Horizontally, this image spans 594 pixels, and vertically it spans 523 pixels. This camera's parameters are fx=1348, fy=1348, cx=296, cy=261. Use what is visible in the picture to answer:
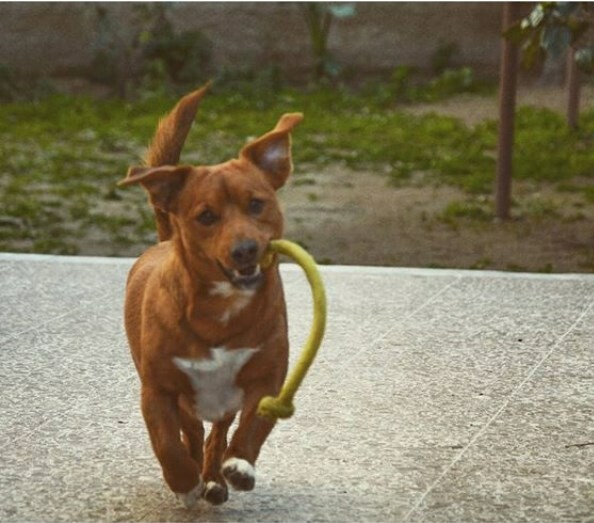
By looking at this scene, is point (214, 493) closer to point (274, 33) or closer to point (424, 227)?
point (424, 227)

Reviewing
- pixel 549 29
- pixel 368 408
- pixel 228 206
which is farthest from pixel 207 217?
pixel 549 29

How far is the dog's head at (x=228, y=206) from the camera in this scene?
9.29ft

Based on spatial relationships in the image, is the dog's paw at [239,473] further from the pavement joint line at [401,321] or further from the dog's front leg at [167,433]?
the pavement joint line at [401,321]

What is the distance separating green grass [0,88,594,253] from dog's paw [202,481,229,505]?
414 centimetres

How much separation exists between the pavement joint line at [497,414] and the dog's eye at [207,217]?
915 mm

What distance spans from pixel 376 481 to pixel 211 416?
65 cm

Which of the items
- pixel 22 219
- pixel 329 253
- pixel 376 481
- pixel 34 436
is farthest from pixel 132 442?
pixel 22 219

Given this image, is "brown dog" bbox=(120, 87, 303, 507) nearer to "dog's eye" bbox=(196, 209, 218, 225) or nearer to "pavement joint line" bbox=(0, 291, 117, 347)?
"dog's eye" bbox=(196, 209, 218, 225)

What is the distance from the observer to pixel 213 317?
301 centimetres

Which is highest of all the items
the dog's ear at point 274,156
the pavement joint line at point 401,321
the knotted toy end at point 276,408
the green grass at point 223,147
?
the dog's ear at point 274,156

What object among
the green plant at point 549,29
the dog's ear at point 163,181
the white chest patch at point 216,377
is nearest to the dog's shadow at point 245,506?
the white chest patch at point 216,377

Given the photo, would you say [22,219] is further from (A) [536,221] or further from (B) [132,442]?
(B) [132,442]

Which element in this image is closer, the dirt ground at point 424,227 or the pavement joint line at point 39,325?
the pavement joint line at point 39,325

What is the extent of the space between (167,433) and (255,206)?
0.58m
